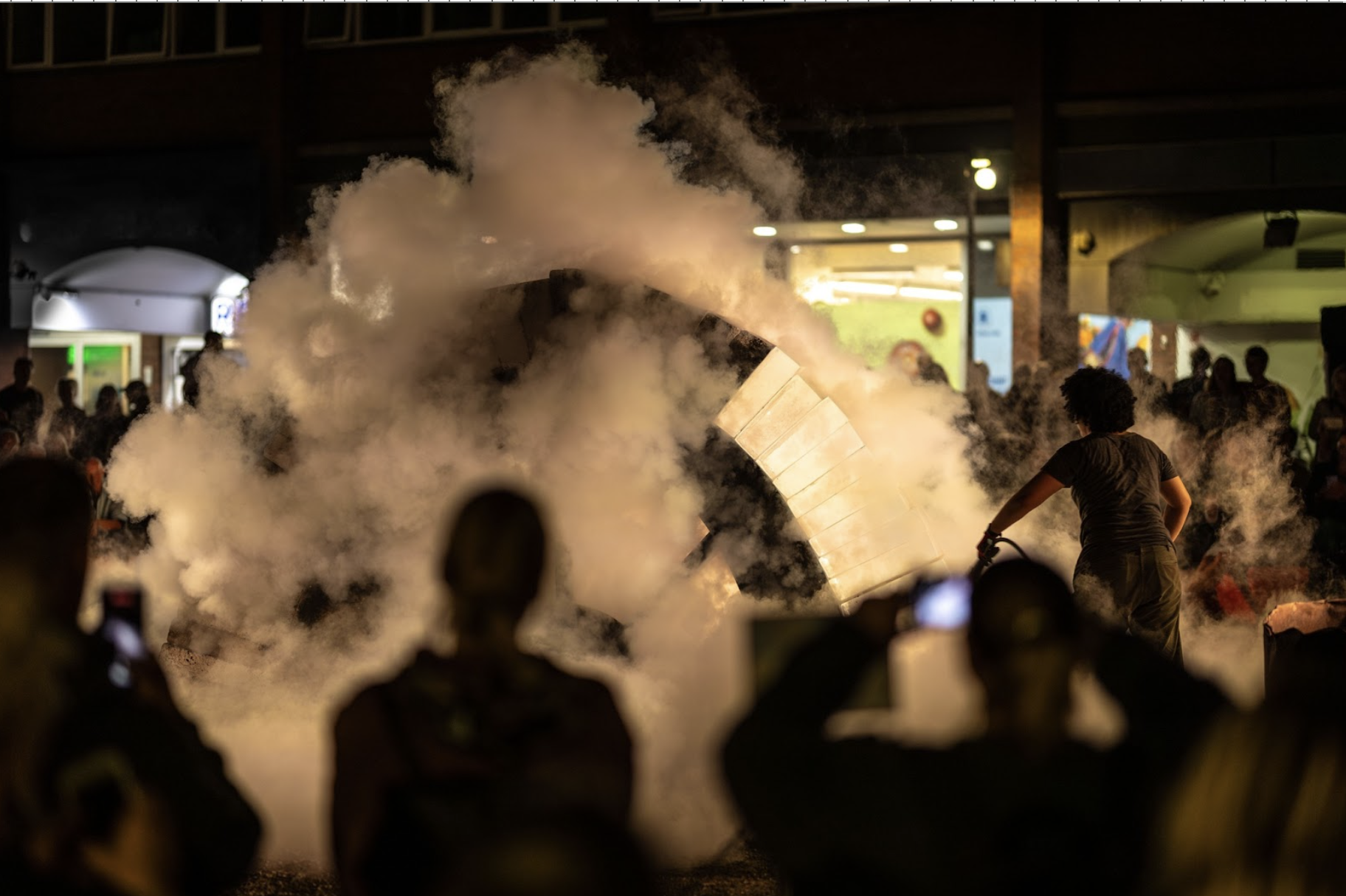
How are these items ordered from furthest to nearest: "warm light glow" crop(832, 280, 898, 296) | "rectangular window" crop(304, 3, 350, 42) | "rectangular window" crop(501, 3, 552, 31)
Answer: "rectangular window" crop(304, 3, 350, 42) → "rectangular window" crop(501, 3, 552, 31) → "warm light glow" crop(832, 280, 898, 296)

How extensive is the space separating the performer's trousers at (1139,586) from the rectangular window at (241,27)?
14138 millimetres

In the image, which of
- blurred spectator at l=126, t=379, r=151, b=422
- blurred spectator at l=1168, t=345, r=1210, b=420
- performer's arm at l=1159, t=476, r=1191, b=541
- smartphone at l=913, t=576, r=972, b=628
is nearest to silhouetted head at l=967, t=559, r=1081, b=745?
smartphone at l=913, t=576, r=972, b=628

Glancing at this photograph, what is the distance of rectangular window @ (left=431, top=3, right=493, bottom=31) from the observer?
1593 centimetres

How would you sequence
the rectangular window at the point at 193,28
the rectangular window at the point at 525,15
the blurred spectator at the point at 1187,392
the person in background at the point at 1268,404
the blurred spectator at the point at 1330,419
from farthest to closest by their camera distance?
the rectangular window at the point at 193,28 < the rectangular window at the point at 525,15 < the blurred spectator at the point at 1187,392 < the person in background at the point at 1268,404 < the blurred spectator at the point at 1330,419

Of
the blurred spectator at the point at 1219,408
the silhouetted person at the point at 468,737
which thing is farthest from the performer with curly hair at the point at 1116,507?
the blurred spectator at the point at 1219,408

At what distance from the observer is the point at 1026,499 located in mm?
5484

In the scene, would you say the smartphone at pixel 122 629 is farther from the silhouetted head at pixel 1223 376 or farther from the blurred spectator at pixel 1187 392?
the silhouetted head at pixel 1223 376

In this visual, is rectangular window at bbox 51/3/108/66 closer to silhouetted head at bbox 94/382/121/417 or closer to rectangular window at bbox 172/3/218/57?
rectangular window at bbox 172/3/218/57

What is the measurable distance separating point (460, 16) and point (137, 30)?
455 cm

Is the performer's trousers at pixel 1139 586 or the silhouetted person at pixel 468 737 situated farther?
the performer's trousers at pixel 1139 586

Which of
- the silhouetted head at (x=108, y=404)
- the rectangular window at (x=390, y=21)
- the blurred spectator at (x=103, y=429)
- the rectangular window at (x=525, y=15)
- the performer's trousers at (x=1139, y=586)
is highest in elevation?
the rectangular window at (x=390, y=21)

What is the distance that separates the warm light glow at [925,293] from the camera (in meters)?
14.5

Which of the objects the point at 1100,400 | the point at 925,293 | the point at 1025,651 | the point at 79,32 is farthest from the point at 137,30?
the point at 1025,651

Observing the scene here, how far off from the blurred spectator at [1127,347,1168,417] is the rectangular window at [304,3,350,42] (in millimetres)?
10230
